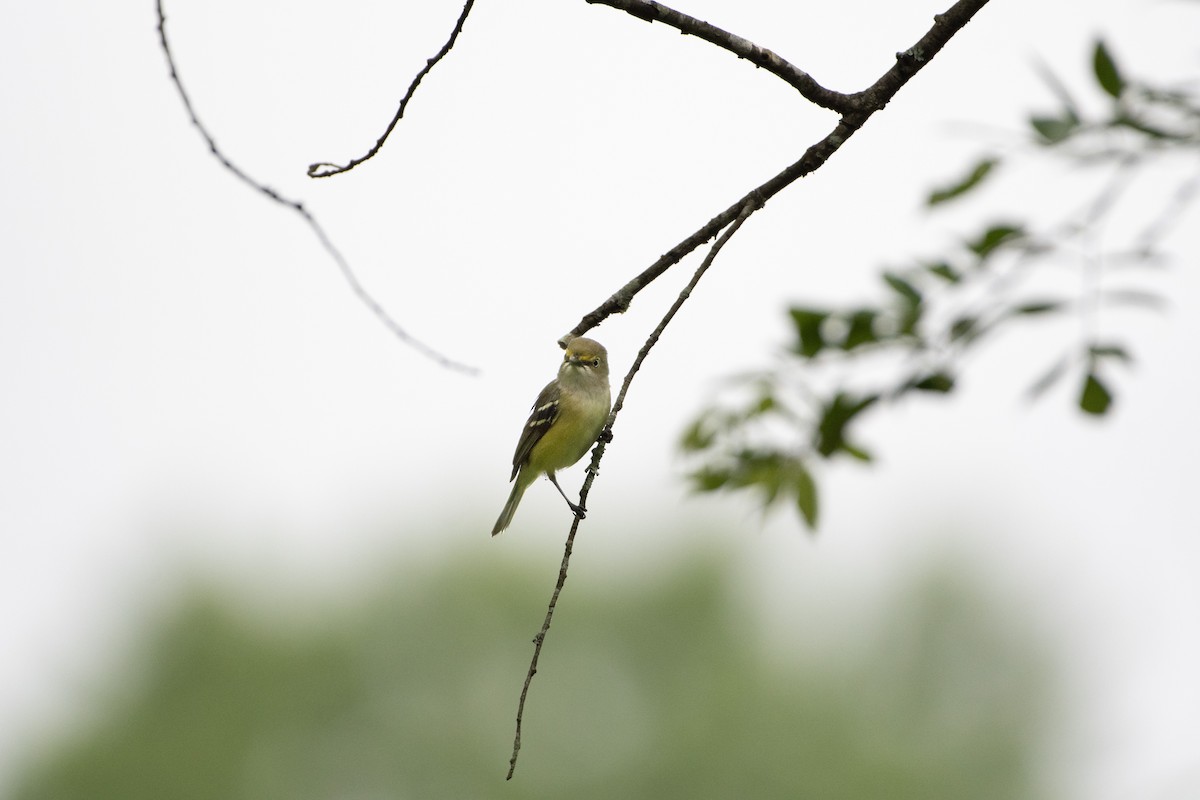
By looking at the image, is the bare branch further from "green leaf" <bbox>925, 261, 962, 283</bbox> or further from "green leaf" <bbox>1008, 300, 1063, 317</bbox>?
"green leaf" <bbox>1008, 300, 1063, 317</bbox>

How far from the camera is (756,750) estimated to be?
96.0 ft

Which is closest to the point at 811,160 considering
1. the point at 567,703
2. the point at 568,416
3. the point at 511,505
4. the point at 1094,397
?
the point at 1094,397

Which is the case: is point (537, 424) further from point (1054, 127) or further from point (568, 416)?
point (1054, 127)

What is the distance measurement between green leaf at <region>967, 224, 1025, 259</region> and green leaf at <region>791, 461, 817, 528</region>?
869mm

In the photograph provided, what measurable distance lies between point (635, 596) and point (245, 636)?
1034cm

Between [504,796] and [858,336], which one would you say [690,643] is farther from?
[858,336]

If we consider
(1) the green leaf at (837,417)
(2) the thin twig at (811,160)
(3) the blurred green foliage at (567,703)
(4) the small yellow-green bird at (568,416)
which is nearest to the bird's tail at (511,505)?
(4) the small yellow-green bird at (568,416)

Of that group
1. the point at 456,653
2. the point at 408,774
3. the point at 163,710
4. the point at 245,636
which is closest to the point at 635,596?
the point at 456,653

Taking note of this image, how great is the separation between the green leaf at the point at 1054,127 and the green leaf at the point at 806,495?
3.53 ft

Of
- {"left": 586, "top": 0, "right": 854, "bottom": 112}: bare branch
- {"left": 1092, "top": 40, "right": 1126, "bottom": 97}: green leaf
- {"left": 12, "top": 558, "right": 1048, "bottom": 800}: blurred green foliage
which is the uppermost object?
{"left": 586, "top": 0, "right": 854, "bottom": 112}: bare branch

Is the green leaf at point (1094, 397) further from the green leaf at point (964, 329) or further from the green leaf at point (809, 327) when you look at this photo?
the green leaf at point (809, 327)

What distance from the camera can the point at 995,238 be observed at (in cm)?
242

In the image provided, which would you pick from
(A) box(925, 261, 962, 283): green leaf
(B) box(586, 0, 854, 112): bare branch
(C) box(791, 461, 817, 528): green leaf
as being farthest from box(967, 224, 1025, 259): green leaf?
(B) box(586, 0, 854, 112): bare branch

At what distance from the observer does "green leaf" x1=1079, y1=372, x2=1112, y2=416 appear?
244cm
